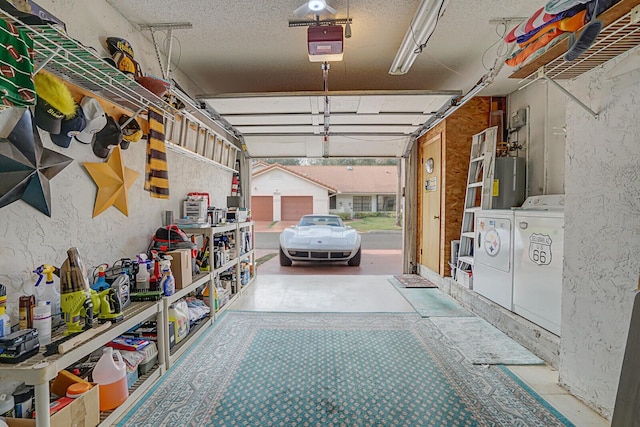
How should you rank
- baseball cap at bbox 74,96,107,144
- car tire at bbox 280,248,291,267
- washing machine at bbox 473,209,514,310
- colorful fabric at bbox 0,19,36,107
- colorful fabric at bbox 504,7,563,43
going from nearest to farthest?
colorful fabric at bbox 0,19,36,107 < colorful fabric at bbox 504,7,563,43 < baseball cap at bbox 74,96,107,144 < washing machine at bbox 473,209,514,310 < car tire at bbox 280,248,291,267

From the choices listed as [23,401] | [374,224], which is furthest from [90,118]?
[374,224]

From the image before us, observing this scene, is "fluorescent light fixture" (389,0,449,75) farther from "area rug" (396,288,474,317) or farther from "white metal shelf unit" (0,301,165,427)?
"white metal shelf unit" (0,301,165,427)

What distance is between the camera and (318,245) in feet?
20.0

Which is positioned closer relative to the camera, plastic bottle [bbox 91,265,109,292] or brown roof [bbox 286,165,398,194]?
plastic bottle [bbox 91,265,109,292]

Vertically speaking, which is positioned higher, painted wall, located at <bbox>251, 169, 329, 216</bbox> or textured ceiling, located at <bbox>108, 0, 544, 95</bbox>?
textured ceiling, located at <bbox>108, 0, 544, 95</bbox>

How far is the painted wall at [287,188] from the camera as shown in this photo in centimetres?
1709

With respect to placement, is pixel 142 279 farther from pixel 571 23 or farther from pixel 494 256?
pixel 494 256

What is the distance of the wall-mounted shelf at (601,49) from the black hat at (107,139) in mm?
2774

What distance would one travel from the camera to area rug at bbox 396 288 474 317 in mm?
3617

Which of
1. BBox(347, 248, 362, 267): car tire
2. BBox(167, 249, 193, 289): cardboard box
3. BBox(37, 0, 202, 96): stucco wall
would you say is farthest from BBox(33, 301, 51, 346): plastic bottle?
BBox(347, 248, 362, 267): car tire

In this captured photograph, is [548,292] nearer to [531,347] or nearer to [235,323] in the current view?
[531,347]

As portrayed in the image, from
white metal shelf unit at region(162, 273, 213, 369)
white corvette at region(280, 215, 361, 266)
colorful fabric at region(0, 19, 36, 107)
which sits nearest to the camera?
colorful fabric at region(0, 19, 36, 107)

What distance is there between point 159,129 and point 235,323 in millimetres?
2060

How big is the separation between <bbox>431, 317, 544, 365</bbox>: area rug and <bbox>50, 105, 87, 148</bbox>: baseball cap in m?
3.23
